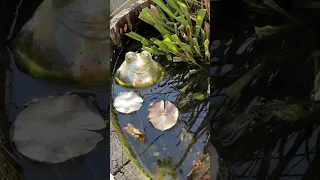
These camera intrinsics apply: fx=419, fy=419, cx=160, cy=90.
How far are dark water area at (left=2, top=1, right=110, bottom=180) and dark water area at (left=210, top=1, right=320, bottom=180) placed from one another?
0.36 ft

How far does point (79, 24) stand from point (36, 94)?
8 cm

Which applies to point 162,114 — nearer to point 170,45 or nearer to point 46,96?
point 170,45

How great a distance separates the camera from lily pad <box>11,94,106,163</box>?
39cm

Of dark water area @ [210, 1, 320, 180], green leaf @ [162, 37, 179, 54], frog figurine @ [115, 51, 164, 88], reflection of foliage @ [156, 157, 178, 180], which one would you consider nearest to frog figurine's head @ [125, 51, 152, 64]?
frog figurine @ [115, 51, 164, 88]

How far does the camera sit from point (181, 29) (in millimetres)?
894

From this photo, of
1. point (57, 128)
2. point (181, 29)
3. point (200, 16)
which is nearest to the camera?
point (57, 128)

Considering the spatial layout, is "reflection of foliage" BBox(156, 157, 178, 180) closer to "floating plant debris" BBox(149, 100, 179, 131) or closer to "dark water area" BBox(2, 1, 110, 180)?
"floating plant debris" BBox(149, 100, 179, 131)

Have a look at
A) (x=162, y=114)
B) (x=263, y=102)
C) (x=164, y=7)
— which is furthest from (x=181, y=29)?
(x=263, y=102)

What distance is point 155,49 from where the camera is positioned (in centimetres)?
96

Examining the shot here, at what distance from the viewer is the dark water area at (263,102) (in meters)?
0.40

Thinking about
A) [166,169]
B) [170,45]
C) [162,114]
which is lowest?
[166,169]

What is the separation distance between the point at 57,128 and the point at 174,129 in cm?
57

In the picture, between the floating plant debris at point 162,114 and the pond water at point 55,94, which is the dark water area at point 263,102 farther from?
the floating plant debris at point 162,114

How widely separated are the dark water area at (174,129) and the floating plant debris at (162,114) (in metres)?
0.01
